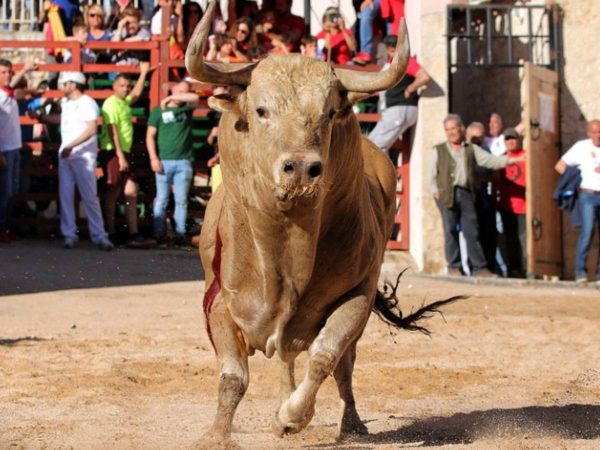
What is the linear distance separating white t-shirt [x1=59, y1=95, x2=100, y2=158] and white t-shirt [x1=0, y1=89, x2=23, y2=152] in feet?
1.63

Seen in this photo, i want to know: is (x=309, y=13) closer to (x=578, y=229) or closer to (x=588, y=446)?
(x=578, y=229)

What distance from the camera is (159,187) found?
1473 centimetres

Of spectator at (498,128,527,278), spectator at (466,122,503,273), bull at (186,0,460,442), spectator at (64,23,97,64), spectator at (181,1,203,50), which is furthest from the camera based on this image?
spectator at (64,23,97,64)

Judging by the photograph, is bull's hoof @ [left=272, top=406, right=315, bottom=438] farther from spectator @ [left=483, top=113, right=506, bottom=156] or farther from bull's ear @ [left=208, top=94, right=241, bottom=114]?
spectator @ [left=483, top=113, right=506, bottom=156]

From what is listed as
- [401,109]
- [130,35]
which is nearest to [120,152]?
[130,35]

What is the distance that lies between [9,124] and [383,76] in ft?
30.3

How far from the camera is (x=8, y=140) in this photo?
561 inches

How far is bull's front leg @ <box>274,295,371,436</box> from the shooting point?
5.62 m

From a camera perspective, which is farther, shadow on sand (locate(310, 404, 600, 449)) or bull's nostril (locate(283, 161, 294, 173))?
shadow on sand (locate(310, 404, 600, 449))

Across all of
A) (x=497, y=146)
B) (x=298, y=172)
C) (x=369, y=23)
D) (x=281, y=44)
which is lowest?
(x=298, y=172)

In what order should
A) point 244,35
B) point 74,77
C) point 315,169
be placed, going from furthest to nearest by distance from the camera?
point 244,35 < point 74,77 < point 315,169

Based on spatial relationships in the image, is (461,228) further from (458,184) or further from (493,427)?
(493,427)

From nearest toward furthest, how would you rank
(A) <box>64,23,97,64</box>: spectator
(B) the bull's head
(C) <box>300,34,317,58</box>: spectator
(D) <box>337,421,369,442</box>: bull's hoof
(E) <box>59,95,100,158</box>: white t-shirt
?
(B) the bull's head
(D) <box>337,421,369,442</box>: bull's hoof
(E) <box>59,95,100,158</box>: white t-shirt
(C) <box>300,34,317,58</box>: spectator
(A) <box>64,23,97,64</box>: spectator

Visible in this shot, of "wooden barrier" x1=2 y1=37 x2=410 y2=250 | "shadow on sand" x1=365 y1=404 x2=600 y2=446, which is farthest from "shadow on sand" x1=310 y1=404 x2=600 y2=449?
"wooden barrier" x1=2 y1=37 x2=410 y2=250
